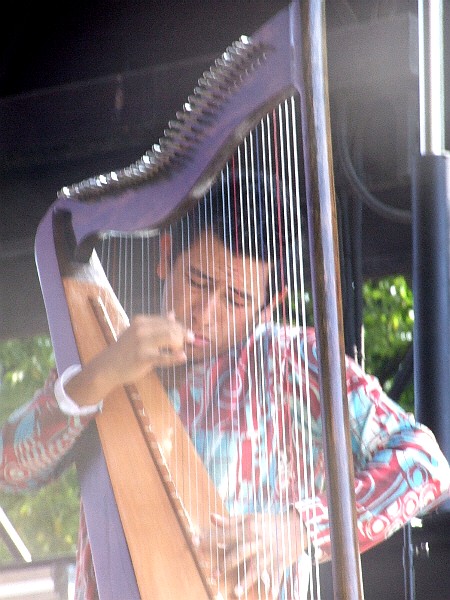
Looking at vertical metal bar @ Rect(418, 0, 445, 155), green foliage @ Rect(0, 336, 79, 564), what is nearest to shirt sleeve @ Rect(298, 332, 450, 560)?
vertical metal bar @ Rect(418, 0, 445, 155)

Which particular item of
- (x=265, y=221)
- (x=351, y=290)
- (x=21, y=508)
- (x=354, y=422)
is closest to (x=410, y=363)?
(x=351, y=290)

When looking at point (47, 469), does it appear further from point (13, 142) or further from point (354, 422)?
point (13, 142)

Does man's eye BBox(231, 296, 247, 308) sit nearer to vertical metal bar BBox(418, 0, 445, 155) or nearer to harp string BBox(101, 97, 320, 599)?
harp string BBox(101, 97, 320, 599)

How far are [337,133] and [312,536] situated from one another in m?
1.18

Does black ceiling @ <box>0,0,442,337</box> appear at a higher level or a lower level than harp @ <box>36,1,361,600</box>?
higher

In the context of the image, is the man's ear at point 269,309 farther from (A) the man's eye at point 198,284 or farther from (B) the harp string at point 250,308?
(A) the man's eye at point 198,284

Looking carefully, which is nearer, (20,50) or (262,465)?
(262,465)

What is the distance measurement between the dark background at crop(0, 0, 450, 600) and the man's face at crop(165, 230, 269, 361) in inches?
32.7

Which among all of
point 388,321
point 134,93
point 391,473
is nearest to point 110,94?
point 134,93

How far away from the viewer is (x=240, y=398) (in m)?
1.28

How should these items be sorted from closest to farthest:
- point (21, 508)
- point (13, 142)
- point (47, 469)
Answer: point (47, 469) < point (13, 142) < point (21, 508)

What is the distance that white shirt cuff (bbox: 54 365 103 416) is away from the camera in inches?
50.9

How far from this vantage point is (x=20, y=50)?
2.46 meters

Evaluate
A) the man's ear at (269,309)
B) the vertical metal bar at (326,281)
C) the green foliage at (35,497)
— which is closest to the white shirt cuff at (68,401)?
the man's ear at (269,309)
